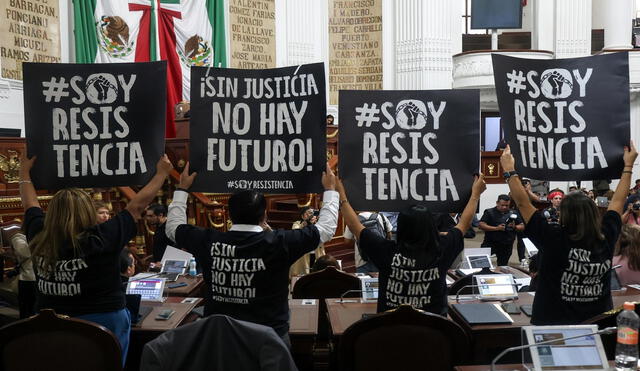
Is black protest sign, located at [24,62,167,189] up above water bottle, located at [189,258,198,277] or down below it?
above

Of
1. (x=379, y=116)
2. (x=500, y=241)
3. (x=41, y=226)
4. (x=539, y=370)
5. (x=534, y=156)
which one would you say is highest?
(x=379, y=116)

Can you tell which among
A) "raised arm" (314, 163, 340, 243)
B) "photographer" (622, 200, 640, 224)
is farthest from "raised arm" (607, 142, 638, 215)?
"photographer" (622, 200, 640, 224)

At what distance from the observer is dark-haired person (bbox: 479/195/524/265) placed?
886 cm

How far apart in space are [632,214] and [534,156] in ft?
19.0

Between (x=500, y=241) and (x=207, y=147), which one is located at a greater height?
(x=207, y=147)

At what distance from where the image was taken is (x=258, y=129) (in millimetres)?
3908

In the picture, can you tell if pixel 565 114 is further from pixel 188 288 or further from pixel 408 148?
pixel 188 288

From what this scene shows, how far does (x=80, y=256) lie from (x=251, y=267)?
88 cm

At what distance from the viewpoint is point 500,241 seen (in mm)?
8922

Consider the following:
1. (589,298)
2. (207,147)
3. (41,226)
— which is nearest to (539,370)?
(589,298)

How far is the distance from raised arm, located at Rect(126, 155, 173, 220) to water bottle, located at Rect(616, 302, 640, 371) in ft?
7.85

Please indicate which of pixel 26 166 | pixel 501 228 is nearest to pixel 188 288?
pixel 26 166

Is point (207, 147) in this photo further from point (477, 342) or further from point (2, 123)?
point (2, 123)

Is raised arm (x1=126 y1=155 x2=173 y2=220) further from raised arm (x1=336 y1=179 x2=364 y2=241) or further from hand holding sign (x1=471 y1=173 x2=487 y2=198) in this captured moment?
hand holding sign (x1=471 y1=173 x2=487 y2=198)
